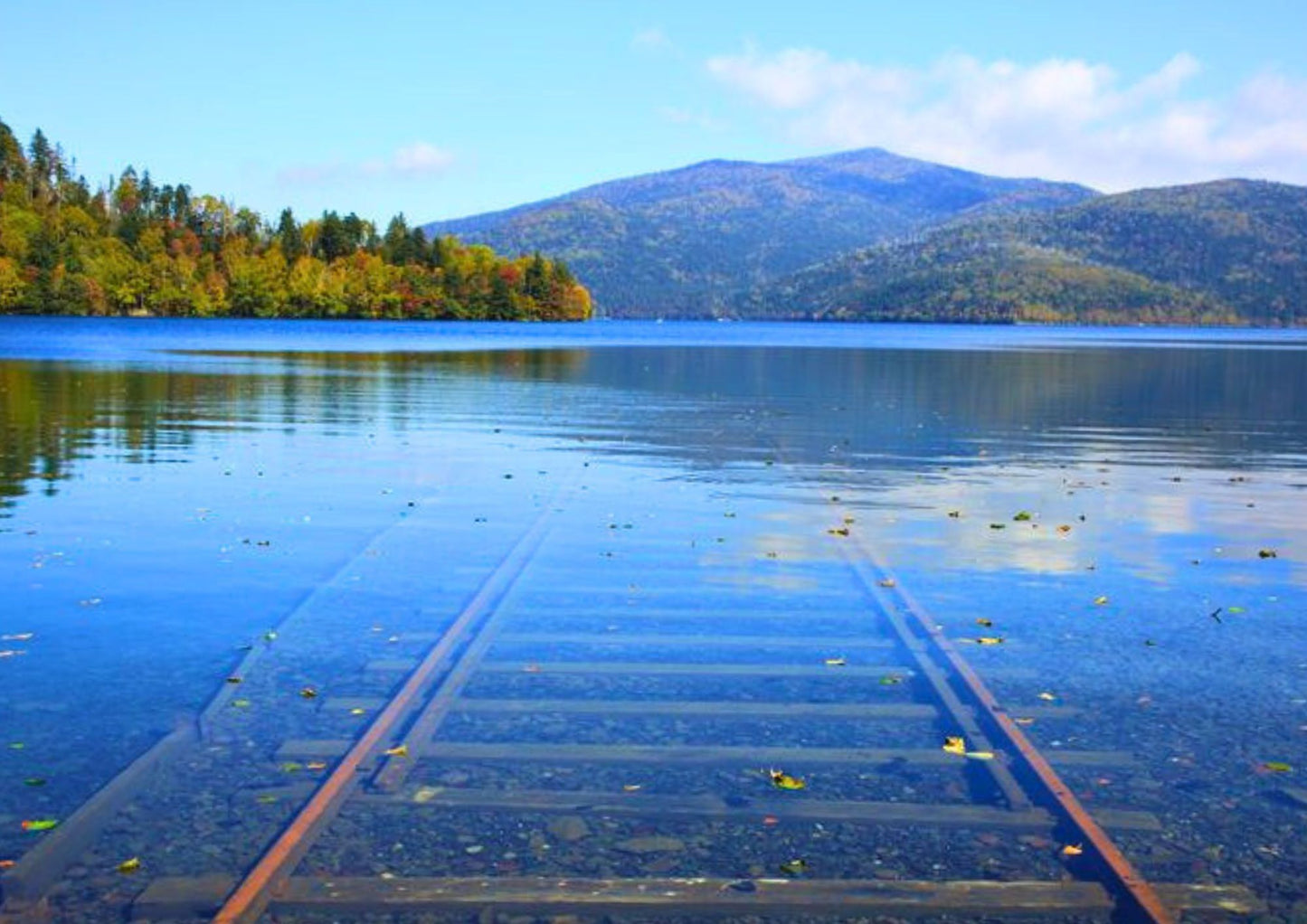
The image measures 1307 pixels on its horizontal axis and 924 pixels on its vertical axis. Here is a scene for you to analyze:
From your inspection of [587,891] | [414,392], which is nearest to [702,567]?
[587,891]

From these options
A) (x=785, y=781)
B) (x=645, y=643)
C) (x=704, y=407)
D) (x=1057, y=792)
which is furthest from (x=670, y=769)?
(x=704, y=407)

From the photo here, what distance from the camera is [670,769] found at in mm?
8859

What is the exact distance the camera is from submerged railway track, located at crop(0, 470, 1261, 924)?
6875mm

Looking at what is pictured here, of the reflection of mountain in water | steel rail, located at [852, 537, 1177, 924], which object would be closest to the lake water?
steel rail, located at [852, 537, 1177, 924]

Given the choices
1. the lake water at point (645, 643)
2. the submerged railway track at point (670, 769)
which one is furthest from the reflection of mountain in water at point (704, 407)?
the submerged railway track at point (670, 769)

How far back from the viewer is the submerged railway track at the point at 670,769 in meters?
6.88

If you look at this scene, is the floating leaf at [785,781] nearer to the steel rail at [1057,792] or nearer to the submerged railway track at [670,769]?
the submerged railway track at [670,769]

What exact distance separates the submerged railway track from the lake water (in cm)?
5

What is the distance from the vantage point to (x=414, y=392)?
53438mm

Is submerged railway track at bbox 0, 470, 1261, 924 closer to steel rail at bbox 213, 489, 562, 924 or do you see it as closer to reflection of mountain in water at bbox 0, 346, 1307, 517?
steel rail at bbox 213, 489, 562, 924

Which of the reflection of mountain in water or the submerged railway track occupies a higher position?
the reflection of mountain in water

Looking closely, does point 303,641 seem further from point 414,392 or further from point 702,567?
point 414,392

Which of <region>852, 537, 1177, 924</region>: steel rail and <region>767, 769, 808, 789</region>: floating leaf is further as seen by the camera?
<region>767, 769, 808, 789</region>: floating leaf

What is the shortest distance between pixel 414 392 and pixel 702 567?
38.5 meters
